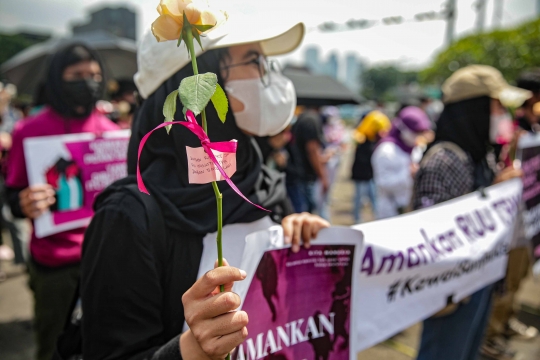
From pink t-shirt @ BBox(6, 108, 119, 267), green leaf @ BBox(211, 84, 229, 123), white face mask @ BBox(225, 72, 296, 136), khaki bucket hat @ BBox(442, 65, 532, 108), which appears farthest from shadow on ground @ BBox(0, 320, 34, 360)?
khaki bucket hat @ BBox(442, 65, 532, 108)

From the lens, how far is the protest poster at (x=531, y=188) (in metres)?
2.83

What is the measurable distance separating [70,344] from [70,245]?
3.89 ft

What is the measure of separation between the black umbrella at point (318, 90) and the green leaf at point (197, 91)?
7154 mm

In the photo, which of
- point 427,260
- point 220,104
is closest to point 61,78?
point 220,104

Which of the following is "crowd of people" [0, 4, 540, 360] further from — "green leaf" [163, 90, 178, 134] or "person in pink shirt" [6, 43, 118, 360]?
"green leaf" [163, 90, 178, 134]

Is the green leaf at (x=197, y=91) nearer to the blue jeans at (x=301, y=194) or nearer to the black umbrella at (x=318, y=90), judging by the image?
the blue jeans at (x=301, y=194)

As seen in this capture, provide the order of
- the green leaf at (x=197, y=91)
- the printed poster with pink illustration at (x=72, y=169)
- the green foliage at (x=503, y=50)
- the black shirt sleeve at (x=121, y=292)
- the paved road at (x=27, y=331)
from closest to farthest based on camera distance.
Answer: the green leaf at (x=197, y=91)
the black shirt sleeve at (x=121, y=292)
the printed poster with pink illustration at (x=72, y=169)
the paved road at (x=27, y=331)
the green foliage at (x=503, y=50)

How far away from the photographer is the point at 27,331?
3621 millimetres

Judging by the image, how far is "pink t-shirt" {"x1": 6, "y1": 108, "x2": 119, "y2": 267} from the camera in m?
2.25

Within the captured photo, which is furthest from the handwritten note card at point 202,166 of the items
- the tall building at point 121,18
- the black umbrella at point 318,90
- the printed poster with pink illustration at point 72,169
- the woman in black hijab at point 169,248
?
the tall building at point 121,18

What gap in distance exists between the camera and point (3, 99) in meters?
4.29

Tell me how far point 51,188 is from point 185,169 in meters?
1.46

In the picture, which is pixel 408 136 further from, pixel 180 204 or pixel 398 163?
pixel 180 204

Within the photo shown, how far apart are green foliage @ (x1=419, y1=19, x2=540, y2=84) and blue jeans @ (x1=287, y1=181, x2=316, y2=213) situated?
16.0 meters
